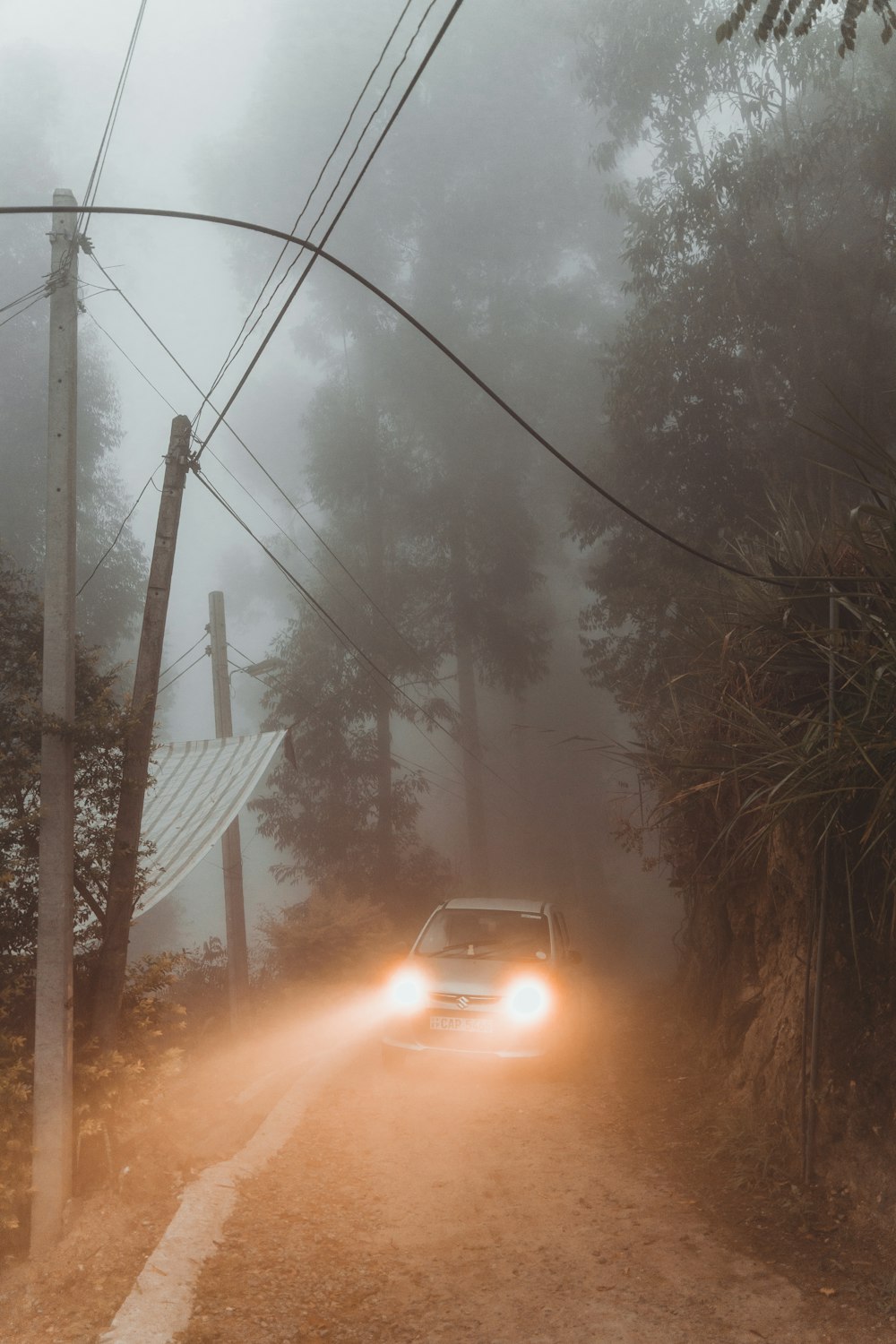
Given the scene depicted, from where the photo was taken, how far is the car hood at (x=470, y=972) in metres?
9.16

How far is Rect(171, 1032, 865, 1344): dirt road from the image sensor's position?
A: 14.6ft

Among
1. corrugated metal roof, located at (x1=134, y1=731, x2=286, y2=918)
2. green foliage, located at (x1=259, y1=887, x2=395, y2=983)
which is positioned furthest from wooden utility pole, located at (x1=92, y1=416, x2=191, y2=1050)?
green foliage, located at (x1=259, y1=887, x2=395, y2=983)

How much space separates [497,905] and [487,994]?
1.76 metres

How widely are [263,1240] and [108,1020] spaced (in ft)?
6.23

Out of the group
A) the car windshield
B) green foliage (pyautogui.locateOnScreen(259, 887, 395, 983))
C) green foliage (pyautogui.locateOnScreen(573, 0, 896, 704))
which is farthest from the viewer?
green foliage (pyautogui.locateOnScreen(573, 0, 896, 704))

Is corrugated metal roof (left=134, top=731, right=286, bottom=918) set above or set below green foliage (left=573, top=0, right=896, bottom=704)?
below

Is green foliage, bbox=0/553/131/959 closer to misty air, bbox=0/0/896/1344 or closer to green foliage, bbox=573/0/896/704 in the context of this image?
misty air, bbox=0/0/896/1344

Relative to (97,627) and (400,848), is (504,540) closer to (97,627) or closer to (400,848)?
(400,848)

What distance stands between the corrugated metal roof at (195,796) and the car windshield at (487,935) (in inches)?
102

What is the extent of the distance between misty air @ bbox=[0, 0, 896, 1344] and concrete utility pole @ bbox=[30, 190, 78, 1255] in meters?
0.03

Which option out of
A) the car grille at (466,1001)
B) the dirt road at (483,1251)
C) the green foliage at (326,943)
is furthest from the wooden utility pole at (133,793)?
the green foliage at (326,943)

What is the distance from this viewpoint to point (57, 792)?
6.51m

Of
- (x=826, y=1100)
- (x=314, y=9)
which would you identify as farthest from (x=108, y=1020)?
(x=314, y=9)

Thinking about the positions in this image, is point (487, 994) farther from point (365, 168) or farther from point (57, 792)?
point (365, 168)
